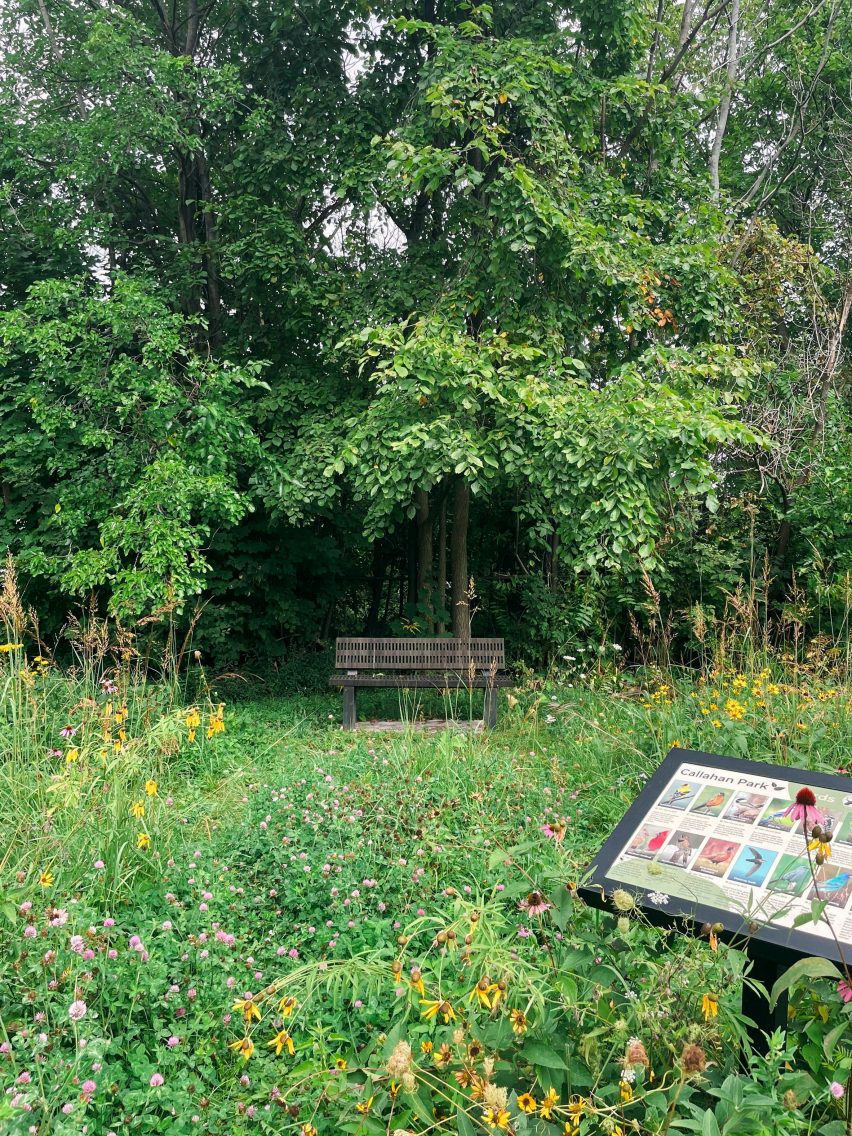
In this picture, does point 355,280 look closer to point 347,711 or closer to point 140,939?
point 347,711

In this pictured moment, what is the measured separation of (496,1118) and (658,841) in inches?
36.2

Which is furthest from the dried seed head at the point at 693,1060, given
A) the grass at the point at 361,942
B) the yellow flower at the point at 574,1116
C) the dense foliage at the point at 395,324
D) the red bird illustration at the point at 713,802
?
the dense foliage at the point at 395,324

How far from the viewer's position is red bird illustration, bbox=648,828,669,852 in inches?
83.2

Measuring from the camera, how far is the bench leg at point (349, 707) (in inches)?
251

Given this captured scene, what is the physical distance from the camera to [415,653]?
6660 millimetres

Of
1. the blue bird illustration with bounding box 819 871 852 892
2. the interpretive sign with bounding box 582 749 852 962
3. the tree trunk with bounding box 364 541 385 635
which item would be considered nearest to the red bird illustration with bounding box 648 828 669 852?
the interpretive sign with bounding box 582 749 852 962

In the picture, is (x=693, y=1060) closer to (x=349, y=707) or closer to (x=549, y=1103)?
(x=549, y=1103)

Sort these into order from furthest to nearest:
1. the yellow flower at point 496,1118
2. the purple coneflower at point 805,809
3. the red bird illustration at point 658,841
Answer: the red bird illustration at point 658,841
the purple coneflower at point 805,809
the yellow flower at point 496,1118

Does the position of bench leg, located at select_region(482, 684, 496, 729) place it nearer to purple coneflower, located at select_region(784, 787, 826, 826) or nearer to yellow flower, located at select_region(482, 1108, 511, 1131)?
purple coneflower, located at select_region(784, 787, 826, 826)

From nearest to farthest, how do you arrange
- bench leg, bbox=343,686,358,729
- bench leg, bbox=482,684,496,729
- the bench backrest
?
bench leg, bbox=482,684,496,729, bench leg, bbox=343,686,358,729, the bench backrest

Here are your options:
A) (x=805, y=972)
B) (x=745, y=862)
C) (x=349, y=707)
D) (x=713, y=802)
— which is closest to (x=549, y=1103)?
(x=805, y=972)

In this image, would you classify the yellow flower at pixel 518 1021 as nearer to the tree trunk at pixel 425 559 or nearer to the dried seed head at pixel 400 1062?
the dried seed head at pixel 400 1062

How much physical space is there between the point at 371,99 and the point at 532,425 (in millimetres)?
3352

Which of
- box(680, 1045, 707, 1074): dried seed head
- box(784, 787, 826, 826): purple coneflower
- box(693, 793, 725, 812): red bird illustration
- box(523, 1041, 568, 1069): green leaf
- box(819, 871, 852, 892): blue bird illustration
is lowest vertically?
box(523, 1041, 568, 1069): green leaf
